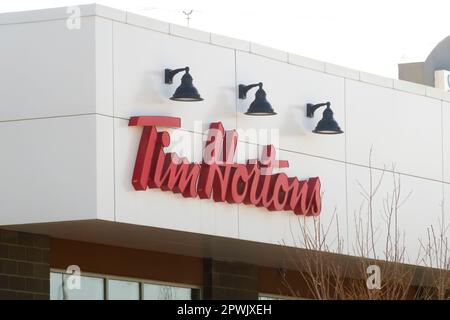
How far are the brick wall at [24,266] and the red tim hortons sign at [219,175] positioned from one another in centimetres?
212

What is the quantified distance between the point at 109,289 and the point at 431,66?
1021 centimetres

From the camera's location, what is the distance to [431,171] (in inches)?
1061

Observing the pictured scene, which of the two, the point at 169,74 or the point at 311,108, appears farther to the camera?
the point at 311,108

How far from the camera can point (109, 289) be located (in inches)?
948

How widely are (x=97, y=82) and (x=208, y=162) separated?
2.33m

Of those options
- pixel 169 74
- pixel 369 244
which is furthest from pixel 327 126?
pixel 169 74

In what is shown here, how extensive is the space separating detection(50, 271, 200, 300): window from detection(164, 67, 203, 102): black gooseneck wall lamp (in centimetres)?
354

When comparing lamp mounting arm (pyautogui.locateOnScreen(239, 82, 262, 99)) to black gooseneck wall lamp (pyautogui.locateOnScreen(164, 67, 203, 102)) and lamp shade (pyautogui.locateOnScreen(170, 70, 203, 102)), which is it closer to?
black gooseneck wall lamp (pyautogui.locateOnScreen(164, 67, 203, 102))

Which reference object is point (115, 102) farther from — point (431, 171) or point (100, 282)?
point (431, 171)

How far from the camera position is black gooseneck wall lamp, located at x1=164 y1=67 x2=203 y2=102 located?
21.9 metres

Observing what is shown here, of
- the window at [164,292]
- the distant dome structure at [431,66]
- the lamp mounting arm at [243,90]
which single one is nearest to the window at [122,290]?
the window at [164,292]

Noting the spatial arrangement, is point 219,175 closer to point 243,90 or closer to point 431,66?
point 243,90

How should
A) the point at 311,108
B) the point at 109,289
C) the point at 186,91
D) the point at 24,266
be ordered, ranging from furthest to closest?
the point at 311,108 → the point at 109,289 → the point at 24,266 → the point at 186,91

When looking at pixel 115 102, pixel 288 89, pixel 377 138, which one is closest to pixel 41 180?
pixel 115 102
